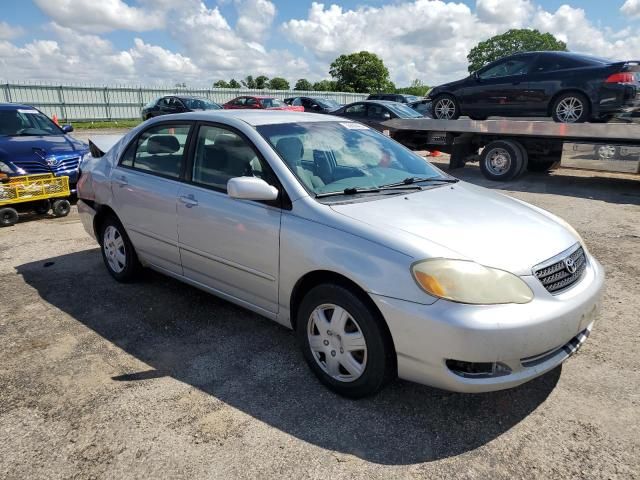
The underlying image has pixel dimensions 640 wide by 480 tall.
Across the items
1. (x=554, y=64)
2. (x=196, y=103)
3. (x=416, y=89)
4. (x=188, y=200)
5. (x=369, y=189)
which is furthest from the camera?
(x=416, y=89)

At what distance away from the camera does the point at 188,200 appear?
371cm

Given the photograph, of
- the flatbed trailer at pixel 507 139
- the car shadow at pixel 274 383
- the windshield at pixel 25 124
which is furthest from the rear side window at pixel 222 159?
the flatbed trailer at pixel 507 139

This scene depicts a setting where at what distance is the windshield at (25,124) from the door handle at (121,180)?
4.99 m

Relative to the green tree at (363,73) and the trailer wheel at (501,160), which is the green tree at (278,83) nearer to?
the green tree at (363,73)

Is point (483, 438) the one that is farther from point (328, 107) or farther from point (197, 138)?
point (328, 107)

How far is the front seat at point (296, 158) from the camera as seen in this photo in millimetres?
3190

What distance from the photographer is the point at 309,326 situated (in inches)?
119

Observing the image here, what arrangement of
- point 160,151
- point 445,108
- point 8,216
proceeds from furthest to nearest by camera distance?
point 445,108 < point 8,216 < point 160,151

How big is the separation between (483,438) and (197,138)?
2853mm

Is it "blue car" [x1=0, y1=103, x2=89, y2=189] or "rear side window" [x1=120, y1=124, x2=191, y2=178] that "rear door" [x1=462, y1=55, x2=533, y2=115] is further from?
"rear side window" [x1=120, y1=124, x2=191, y2=178]

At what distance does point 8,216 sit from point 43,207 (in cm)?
64

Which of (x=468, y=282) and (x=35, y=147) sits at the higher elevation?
(x=35, y=147)

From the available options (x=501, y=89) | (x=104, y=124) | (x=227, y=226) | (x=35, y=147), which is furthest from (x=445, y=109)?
(x=104, y=124)

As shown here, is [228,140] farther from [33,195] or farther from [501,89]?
[501,89]
